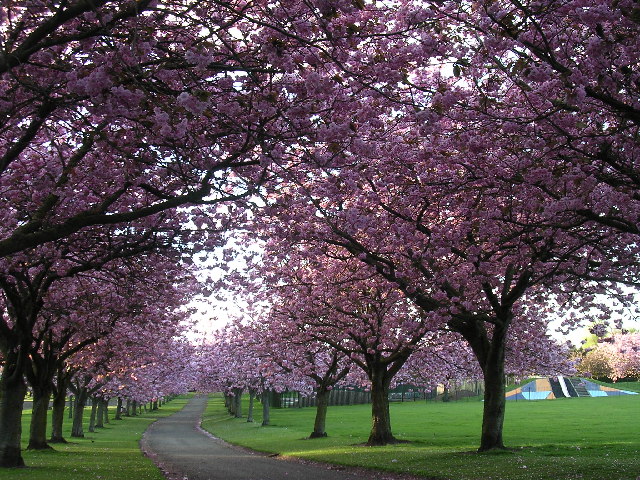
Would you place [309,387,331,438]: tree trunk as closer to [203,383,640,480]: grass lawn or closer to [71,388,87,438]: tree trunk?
[203,383,640,480]: grass lawn

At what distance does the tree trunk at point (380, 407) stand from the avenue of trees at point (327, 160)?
23 cm

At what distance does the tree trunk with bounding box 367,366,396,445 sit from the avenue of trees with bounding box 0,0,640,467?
0.23m

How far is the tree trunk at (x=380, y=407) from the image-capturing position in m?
27.1

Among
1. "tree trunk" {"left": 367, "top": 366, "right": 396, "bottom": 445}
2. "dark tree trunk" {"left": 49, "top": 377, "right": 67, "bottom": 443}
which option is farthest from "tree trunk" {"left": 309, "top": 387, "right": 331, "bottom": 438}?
"dark tree trunk" {"left": 49, "top": 377, "right": 67, "bottom": 443}

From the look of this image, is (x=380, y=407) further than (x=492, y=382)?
Yes

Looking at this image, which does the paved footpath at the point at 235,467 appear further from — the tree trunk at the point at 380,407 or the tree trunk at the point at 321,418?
the tree trunk at the point at 321,418

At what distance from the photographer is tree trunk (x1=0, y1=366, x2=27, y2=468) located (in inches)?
720

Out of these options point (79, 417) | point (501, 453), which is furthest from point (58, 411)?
point (501, 453)

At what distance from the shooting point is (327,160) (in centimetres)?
970

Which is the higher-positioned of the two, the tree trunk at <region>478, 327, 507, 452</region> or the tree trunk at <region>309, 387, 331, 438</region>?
the tree trunk at <region>478, 327, 507, 452</region>

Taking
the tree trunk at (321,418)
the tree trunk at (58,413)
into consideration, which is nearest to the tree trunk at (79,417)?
the tree trunk at (58,413)

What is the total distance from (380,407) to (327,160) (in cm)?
2025

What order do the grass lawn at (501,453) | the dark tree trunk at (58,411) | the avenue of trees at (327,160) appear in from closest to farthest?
the avenue of trees at (327,160) < the grass lawn at (501,453) < the dark tree trunk at (58,411)

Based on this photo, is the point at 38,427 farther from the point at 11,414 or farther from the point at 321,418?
the point at 321,418
